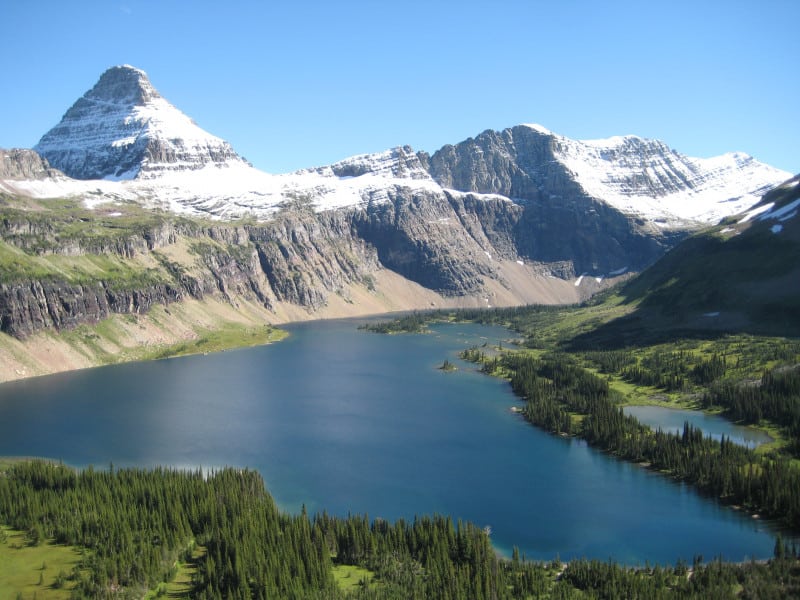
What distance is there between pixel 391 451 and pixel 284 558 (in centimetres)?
4337

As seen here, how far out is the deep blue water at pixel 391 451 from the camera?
252 feet

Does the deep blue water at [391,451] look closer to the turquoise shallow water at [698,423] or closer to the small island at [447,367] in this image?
the small island at [447,367]

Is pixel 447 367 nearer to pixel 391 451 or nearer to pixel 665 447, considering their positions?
pixel 391 451

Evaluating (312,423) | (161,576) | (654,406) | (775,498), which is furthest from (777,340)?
(161,576)

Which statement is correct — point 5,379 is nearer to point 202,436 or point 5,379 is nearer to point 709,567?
point 202,436

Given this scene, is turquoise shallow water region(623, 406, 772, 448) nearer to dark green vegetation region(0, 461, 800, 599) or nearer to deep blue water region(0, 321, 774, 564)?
deep blue water region(0, 321, 774, 564)

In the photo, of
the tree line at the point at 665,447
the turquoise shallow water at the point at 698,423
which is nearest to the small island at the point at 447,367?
the tree line at the point at 665,447

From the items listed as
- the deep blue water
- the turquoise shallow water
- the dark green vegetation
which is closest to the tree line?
the deep blue water


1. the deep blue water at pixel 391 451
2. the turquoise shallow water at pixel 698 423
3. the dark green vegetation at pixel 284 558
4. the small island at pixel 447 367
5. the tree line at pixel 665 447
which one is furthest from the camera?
the small island at pixel 447 367

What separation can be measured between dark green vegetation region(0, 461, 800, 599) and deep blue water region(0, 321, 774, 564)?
6974mm

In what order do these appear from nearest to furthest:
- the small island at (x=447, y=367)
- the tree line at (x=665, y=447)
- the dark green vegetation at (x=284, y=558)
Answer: the dark green vegetation at (x=284, y=558) < the tree line at (x=665, y=447) < the small island at (x=447, y=367)

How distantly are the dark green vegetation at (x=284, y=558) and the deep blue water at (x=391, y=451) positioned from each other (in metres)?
A: 6.97

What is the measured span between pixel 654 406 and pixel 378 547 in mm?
85143

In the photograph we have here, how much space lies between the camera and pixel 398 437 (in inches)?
4545
